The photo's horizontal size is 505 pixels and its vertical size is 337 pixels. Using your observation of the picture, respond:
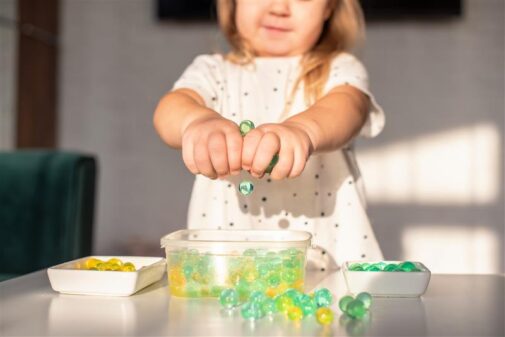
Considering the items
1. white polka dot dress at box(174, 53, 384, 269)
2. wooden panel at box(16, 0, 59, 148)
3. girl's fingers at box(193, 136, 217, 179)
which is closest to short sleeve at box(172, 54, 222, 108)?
white polka dot dress at box(174, 53, 384, 269)

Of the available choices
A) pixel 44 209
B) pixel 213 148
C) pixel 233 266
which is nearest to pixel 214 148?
pixel 213 148

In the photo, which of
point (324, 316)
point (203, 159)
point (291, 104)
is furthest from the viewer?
point (291, 104)

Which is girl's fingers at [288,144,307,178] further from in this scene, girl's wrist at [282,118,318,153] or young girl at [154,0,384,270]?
young girl at [154,0,384,270]

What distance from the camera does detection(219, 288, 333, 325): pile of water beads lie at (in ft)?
1.61

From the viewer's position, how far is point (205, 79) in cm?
107

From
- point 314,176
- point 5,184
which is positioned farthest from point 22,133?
point 314,176

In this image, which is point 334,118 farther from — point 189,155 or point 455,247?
point 455,247

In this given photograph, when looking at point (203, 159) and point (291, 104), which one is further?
point (291, 104)

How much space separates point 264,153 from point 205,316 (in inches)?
5.8

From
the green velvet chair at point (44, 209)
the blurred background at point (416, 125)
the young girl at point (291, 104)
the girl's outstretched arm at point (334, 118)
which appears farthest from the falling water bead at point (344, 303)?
the blurred background at point (416, 125)

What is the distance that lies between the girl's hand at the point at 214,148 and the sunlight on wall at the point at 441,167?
2.08 metres

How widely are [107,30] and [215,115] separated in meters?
2.21

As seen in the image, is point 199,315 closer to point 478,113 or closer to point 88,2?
point 478,113

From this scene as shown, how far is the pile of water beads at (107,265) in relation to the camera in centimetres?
66
